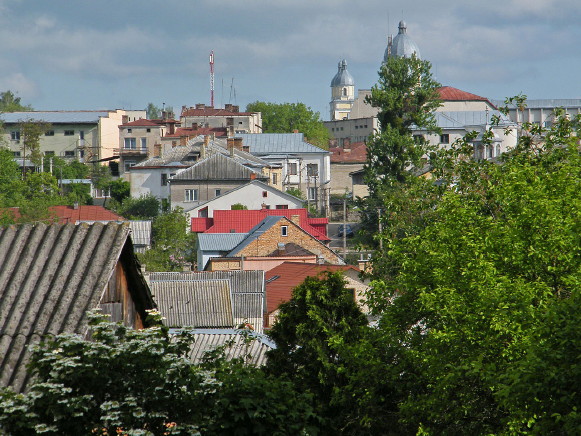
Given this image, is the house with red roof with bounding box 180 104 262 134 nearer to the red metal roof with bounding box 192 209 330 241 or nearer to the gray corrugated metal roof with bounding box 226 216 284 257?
the red metal roof with bounding box 192 209 330 241

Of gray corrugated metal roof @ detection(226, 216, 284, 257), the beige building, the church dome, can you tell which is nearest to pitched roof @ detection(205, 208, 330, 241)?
gray corrugated metal roof @ detection(226, 216, 284, 257)

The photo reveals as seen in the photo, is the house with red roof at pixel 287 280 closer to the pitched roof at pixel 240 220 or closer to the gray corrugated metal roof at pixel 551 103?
the pitched roof at pixel 240 220

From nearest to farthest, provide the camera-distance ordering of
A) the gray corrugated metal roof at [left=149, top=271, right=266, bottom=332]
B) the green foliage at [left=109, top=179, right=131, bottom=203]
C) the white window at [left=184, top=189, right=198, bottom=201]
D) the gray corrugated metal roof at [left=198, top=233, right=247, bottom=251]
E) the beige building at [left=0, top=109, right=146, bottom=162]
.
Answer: the gray corrugated metal roof at [left=149, top=271, right=266, bottom=332] < the gray corrugated metal roof at [left=198, top=233, right=247, bottom=251] < the white window at [left=184, top=189, right=198, bottom=201] < the green foliage at [left=109, top=179, right=131, bottom=203] < the beige building at [left=0, top=109, right=146, bottom=162]

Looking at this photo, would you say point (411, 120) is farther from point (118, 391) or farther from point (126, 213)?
point (118, 391)

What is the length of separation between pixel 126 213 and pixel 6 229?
6771 cm

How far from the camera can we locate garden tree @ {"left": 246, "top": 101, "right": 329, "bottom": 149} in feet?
468

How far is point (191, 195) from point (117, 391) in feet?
219

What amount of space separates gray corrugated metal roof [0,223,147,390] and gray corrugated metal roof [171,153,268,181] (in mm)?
65201

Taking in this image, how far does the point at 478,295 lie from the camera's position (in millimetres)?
12086

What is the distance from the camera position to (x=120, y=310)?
1001 centimetres

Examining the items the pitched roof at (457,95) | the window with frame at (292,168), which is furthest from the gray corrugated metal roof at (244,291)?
the pitched roof at (457,95)

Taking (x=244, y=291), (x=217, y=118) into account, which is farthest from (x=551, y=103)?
(x=244, y=291)

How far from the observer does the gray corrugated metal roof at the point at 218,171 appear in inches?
2940

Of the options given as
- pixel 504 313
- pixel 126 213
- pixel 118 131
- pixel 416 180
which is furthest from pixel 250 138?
pixel 504 313
